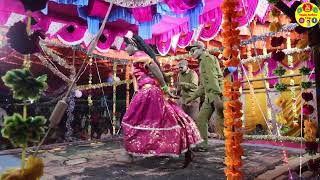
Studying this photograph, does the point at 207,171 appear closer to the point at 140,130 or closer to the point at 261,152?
the point at 140,130

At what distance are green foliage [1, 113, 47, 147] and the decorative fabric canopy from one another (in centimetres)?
240

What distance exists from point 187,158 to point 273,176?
130 centimetres

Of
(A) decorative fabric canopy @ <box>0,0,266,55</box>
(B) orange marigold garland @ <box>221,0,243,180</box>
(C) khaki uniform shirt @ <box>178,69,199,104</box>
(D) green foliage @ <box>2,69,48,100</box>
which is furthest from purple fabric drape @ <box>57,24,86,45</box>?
(D) green foliage @ <box>2,69,48,100</box>

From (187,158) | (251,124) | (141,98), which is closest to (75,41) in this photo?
(141,98)

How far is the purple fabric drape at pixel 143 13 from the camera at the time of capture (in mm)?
5590

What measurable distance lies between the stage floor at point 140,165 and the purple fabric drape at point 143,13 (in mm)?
2719

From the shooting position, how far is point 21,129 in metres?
1.75

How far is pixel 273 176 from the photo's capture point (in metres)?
3.94

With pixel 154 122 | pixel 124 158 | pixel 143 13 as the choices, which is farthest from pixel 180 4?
pixel 124 158

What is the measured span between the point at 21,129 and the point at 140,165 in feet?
10.7

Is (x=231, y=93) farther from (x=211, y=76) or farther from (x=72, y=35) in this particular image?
(x=72, y=35)

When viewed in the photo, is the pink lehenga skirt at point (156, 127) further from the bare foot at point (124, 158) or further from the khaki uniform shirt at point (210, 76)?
the khaki uniform shirt at point (210, 76)

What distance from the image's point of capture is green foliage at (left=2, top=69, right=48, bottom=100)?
1.76 m

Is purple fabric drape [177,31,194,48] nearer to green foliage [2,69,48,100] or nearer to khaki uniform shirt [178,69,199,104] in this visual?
khaki uniform shirt [178,69,199,104]
